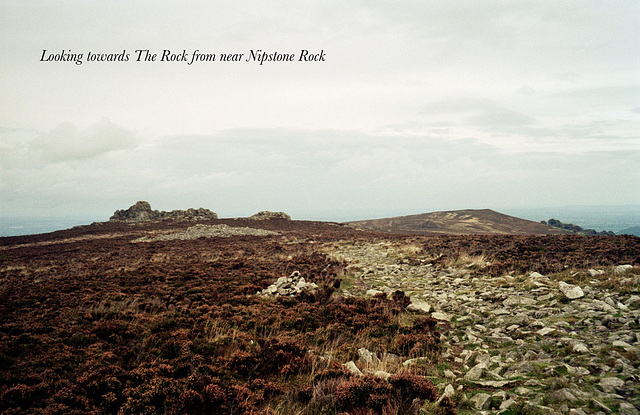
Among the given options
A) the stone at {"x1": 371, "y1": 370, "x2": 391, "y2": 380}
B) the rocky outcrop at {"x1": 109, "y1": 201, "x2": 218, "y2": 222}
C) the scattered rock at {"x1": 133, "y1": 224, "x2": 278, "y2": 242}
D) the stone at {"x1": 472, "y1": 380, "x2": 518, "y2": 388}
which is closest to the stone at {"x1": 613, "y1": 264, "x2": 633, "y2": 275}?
the stone at {"x1": 472, "y1": 380, "x2": 518, "y2": 388}

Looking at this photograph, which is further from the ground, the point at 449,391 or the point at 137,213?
the point at 137,213

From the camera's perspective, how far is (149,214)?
72.8 meters

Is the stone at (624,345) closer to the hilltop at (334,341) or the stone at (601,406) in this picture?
the hilltop at (334,341)

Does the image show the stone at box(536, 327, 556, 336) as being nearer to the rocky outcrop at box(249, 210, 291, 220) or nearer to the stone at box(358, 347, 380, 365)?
the stone at box(358, 347, 380, 365)

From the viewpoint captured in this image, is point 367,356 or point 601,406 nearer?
point 601,406

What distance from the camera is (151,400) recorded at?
5328 mm

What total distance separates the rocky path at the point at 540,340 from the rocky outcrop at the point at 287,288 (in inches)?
103

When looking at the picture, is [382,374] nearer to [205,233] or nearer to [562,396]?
[562,396]

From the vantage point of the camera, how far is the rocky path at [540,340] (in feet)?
16.0

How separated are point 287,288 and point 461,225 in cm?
6824

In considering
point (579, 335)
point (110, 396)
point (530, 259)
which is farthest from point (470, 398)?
point (530, 259)

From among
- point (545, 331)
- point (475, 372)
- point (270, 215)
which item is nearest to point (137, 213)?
point (270, 215)

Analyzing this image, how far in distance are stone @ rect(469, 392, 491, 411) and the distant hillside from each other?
56691mm

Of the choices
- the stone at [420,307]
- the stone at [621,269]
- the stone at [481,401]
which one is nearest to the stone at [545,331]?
the stone at [481,401]
